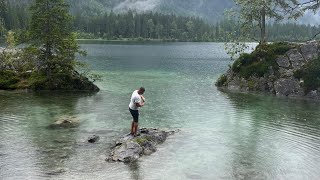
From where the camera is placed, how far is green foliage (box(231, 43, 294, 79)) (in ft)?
159

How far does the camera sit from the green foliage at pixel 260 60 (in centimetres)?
4838

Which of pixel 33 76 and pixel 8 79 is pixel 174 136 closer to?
pixel 33 76

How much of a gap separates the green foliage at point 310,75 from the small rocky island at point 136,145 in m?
25.4

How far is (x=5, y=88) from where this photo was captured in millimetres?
45281

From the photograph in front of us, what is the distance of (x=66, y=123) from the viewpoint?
28.4m

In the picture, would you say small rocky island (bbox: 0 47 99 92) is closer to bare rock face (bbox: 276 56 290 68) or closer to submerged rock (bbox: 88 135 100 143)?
submerged rock (bbox: 88 135 100 143)

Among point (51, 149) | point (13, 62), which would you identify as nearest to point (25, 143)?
point (51, 149)

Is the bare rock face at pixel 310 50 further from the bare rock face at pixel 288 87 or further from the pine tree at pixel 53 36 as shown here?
the pine tree at pixel 53 36

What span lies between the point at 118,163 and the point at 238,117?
50.1 feet

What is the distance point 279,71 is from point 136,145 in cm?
3059

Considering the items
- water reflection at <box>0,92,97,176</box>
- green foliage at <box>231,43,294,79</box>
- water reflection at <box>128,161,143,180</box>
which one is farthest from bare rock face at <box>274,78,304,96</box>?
water reflection at <box>128,161,143,180</box>

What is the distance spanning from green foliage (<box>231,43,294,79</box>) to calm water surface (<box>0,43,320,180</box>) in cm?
616

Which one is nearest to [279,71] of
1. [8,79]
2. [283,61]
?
[283,61]

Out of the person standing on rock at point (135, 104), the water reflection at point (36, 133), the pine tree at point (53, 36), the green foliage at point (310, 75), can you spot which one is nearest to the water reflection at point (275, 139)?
the green foliage at point (310, 75)
